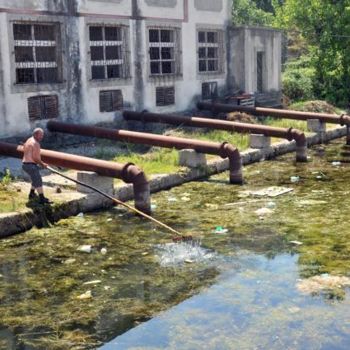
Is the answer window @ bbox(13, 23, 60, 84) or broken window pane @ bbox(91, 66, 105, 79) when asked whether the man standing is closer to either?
window @ bbox(13, 23, 60, 84)

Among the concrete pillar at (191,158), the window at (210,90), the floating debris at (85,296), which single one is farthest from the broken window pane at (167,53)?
the floating debris at (85,296)

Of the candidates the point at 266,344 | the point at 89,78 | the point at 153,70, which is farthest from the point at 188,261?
the point at 153,70

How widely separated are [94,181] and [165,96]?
834 centimetres

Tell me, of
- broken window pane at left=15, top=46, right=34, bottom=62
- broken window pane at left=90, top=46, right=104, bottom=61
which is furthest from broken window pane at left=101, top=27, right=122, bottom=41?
broken window pane at left=15, top=46, right=34, bottom=62

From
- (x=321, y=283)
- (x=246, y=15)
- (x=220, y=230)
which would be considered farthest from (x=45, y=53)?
(x=246, y=15)

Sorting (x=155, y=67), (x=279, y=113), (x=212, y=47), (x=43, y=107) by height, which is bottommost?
(x=279, y=113)

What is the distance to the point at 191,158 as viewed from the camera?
38.3 feet

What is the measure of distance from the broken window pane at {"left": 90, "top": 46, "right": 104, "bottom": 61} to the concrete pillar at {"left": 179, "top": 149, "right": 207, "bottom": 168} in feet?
15.9

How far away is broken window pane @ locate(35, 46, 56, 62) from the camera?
13789 mm

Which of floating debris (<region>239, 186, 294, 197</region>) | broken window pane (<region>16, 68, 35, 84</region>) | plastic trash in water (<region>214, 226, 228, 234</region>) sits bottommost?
plastic trash in water (<region>214, 226, 228, 234</region>)

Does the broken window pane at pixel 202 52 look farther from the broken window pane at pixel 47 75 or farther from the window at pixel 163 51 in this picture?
the broken window pane at pixel 47 75

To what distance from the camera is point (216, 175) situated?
473 inches

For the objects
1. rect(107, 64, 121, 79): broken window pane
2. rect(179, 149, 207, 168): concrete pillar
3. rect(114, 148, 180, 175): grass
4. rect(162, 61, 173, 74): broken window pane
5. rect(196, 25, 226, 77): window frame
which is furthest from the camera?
rect(196, 25, 226, 77): window frame

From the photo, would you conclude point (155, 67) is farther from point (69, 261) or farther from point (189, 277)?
point (189, 277)
